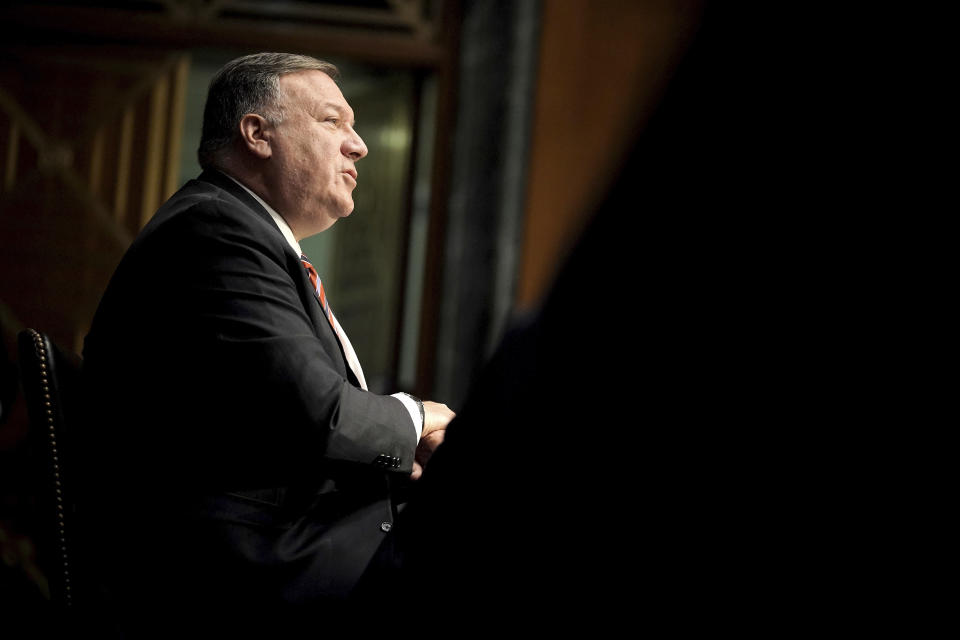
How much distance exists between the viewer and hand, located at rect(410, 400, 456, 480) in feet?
4.16

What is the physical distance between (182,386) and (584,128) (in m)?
2.76

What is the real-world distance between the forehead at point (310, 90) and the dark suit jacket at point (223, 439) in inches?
15.6

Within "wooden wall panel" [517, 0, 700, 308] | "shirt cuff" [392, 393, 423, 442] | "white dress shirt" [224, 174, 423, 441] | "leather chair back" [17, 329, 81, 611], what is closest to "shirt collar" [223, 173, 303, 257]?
"white dress shirt" [224, 174, 423, 441]

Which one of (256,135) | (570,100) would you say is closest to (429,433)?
(256,135)

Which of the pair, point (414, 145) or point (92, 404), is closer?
point (92, 404)

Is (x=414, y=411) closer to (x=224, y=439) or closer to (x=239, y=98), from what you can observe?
(x=224, y=439)

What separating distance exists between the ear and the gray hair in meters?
0.01

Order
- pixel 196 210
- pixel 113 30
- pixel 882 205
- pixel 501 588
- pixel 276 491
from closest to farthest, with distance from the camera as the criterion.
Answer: pixel 882 205
pixel 501 588
pixel 276 491
pixel 196 210
pixel 113 30

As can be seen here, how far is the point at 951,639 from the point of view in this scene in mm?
480

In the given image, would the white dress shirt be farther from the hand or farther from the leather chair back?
the leather chair back

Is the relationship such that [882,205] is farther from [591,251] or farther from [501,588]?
[501,588]

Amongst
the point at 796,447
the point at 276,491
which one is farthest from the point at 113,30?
the point at 796,447

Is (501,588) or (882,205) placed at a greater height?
(882,205)

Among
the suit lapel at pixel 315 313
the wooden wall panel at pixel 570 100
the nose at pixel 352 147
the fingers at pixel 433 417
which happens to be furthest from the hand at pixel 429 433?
the wooden wall panel at pixel 570 100
